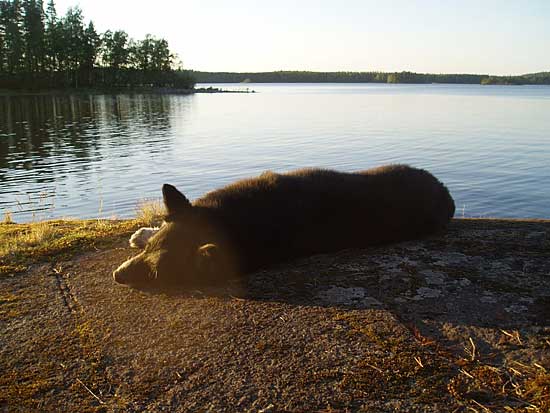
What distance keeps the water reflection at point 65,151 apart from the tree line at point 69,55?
5430 centimetres

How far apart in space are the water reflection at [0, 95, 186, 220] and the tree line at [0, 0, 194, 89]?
5430 cm

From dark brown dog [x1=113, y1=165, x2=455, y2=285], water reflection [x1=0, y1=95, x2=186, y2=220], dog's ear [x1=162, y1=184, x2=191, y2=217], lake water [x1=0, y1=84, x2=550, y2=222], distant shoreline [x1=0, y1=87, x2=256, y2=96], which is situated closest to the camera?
dark brown dog [x1=113, y1=165, x2=455, y2=285]

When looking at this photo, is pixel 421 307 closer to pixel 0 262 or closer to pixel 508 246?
pixel 508 246

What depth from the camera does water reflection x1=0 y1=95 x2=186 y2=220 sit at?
72.8 feet

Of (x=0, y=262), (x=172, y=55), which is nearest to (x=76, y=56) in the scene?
(x=172, y=55)

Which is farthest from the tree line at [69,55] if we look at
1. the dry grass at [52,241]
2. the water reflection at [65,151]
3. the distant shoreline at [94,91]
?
the dry grass at [52,241]

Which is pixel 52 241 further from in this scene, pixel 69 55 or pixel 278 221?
pixel 69 55

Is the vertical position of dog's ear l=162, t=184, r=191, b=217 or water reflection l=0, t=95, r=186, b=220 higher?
dog's ear l=162, t=184, r=191, b=217

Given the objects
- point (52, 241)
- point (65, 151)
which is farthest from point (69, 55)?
point (52, 241)

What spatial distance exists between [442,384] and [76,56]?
141651mm

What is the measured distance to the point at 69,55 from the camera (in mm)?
128125

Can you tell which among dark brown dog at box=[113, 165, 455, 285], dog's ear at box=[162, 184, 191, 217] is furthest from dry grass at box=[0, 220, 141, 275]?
dog's ear at box=[162, 184, 191, 217]

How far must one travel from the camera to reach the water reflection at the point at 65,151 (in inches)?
874

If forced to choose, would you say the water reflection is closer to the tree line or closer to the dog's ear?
the dog's ear
